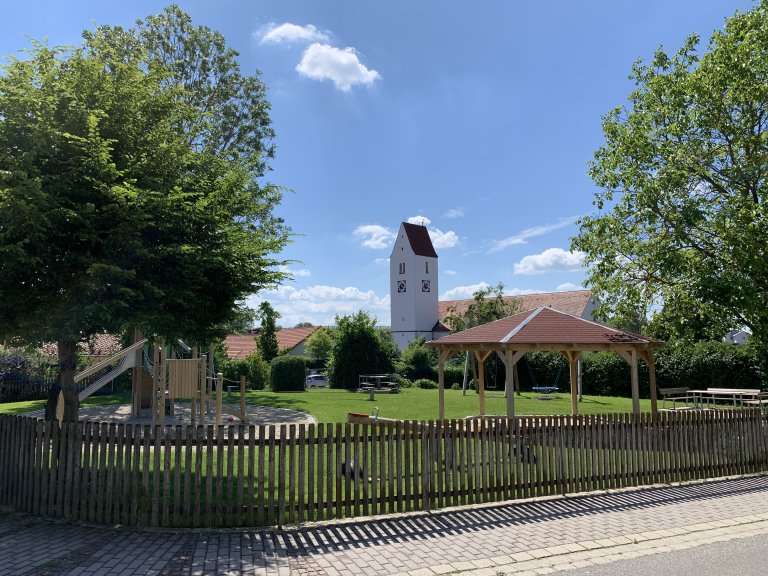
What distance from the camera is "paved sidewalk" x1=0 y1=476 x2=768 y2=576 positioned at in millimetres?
5543

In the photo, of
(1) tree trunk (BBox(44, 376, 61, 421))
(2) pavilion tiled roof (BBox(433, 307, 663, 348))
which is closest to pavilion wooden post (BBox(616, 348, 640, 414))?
(2) pavilion tiled roof (BBox(433, 307, 663, 348))

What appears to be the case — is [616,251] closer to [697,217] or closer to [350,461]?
[697,217]

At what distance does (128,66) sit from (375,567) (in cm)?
842

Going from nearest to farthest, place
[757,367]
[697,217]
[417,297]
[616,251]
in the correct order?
[697,217] < [616,251] < [757,367] < [417,297]

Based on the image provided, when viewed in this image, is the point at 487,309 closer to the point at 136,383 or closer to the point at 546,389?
the point at 546,389

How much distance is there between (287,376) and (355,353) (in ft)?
15.9

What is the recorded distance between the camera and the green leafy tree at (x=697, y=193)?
1292 centimetres

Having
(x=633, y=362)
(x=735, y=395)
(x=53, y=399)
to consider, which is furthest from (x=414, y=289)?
(x=53, y=399)

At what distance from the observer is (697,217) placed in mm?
13258

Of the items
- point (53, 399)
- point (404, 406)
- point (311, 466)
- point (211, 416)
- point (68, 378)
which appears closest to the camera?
point (311, 466)

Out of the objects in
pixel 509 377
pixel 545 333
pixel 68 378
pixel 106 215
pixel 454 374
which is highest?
pixel 106 215

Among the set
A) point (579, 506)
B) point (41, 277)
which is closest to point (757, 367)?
point (579, 506)

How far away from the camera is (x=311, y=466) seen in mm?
7094

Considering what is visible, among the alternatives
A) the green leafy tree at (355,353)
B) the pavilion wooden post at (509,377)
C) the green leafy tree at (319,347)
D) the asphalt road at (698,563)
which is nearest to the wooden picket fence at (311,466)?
the asphalt road at (698,563)
